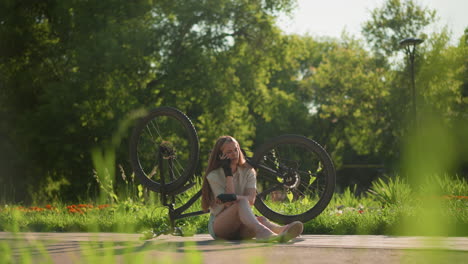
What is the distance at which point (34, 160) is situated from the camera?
21.6m

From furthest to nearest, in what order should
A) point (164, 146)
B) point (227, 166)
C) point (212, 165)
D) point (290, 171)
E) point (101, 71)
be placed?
point (101, 71)
point (164, 146)
point (290, 171)
point (212, 165)
point (227, 166)

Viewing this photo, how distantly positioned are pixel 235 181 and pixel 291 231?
2.90ft

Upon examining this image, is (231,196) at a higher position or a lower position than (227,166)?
lower

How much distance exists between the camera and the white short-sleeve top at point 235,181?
486cm

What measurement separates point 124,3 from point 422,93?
1557 cm

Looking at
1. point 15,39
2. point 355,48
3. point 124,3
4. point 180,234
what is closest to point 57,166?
point 15,39

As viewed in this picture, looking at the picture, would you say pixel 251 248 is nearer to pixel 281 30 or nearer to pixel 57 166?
pixel 57 166

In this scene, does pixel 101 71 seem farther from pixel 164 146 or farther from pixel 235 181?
pixel 235 181

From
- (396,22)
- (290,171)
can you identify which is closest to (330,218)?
(290,171)

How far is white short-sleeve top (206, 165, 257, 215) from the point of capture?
4863 millimetres

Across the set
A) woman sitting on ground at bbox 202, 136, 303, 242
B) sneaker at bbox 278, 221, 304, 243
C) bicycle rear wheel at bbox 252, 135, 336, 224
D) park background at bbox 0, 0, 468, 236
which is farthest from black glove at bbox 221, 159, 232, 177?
park background at bbox 0, 0, 468, 236

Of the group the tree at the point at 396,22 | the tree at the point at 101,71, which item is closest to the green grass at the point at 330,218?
the tree at the point at 101,71

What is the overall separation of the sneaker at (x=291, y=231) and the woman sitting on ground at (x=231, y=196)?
120 millimetres

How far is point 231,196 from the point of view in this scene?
461 cm
